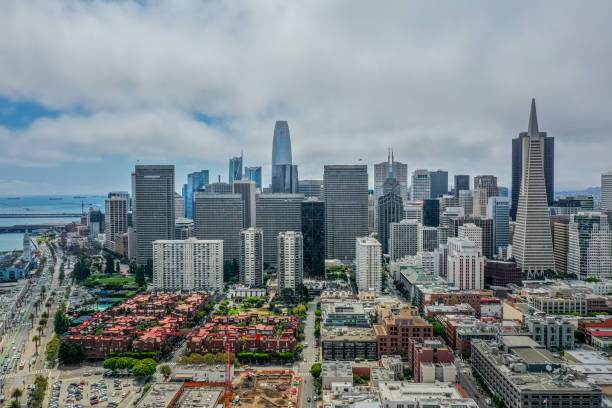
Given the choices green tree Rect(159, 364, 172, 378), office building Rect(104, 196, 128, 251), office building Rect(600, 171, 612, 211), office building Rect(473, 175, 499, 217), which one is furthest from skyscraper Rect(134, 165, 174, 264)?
office building Rect(600, 171, 612, 211)

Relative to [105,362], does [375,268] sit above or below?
above

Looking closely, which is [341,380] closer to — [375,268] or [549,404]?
[549,404]

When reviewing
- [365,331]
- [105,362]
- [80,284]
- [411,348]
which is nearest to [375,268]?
[365,331]

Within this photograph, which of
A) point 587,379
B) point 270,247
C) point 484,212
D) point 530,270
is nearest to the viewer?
point 587,379

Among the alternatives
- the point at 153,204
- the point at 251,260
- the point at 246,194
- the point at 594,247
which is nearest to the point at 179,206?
the point at 246,194

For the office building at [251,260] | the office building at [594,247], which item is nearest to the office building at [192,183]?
the office building at [251,260]
